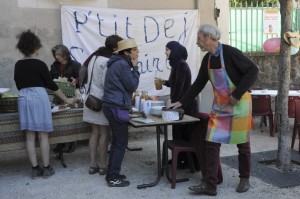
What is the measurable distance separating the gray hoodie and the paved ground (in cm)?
92

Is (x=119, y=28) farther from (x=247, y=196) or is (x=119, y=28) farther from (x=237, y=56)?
(x=247, y=196)

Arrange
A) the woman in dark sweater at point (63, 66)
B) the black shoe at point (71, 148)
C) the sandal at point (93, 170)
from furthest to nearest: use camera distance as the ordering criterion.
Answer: the black shoe at point (71, 148) → the woman in dark sweater at point (63, 66) → the sandal at point (93, 170)

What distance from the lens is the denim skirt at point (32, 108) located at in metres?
4.26

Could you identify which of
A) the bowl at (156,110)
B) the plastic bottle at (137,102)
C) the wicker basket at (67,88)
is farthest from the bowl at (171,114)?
the wicker basket at (67,88)

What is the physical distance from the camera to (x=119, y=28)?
6496 mm

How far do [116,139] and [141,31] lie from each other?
3.07 m

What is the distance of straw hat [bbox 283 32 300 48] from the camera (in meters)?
4.42

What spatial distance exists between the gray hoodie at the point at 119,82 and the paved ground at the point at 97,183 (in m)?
0.92

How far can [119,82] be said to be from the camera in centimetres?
396

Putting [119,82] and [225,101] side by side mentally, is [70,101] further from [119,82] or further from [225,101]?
[225,101]

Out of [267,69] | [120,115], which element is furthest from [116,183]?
[267,69]

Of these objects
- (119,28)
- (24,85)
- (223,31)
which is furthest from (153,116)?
(223,31)

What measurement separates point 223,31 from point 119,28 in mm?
2273

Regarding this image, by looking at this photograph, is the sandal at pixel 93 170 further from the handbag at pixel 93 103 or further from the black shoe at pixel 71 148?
the black shoe at pixel 71 148
